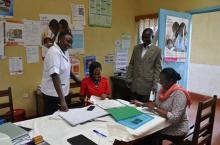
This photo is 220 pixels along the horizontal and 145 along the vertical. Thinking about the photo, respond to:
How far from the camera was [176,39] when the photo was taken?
332 centimetres

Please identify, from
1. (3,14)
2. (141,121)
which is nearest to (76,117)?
(141,121)

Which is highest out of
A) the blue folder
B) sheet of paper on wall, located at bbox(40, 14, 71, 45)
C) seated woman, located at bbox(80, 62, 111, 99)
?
sheet of paper on wall, located at bbox(40, 14, 71, 45)

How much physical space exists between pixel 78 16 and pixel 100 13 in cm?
42

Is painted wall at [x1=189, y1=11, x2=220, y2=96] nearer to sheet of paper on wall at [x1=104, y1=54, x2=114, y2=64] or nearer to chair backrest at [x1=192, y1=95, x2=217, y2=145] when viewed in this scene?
sheet of paper on wall at [x1=104, y1=54, x2=114, y2=64]

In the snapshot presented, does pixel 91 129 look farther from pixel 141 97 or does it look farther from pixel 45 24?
pixel 45 24

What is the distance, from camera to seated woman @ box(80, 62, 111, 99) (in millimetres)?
2314

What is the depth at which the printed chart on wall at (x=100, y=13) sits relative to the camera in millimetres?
3568

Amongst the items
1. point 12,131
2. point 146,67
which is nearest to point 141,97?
point 146,67

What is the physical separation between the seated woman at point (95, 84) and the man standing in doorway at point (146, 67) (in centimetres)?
67

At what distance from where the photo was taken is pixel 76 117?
170cm

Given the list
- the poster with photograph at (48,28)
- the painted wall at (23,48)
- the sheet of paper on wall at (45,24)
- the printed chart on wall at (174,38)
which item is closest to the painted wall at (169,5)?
the printed chart on wall at (174,38)

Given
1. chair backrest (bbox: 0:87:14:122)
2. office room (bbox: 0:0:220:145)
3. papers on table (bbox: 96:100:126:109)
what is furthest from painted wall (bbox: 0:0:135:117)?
papers on table (bbox: 96:100:126:109)

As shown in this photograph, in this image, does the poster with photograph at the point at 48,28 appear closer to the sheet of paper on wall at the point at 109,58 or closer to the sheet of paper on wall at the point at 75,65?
the sheet of paper on wall at the point at 75,65

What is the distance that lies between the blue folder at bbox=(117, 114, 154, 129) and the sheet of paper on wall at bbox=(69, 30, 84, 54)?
79.4 inches
